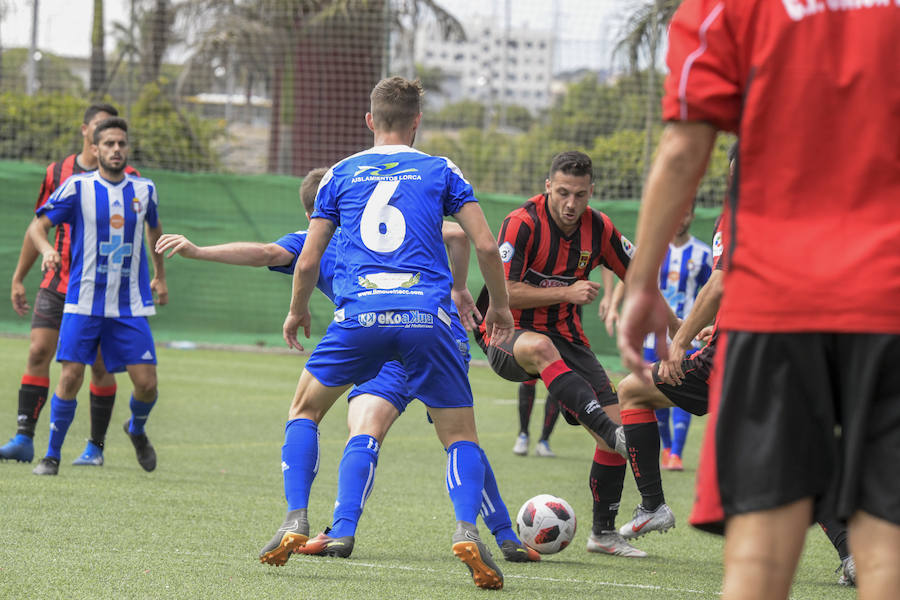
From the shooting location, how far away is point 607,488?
569cm

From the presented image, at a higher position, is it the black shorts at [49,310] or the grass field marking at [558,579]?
the black shorts at [49,310]

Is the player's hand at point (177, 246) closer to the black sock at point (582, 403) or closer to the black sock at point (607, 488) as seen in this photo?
the black sock at point (582, 403)

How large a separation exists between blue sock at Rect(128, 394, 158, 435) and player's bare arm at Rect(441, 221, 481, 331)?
8.74 ft

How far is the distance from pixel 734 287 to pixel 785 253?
0.39ft

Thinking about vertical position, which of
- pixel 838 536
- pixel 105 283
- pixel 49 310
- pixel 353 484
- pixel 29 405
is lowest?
pixel 29 405

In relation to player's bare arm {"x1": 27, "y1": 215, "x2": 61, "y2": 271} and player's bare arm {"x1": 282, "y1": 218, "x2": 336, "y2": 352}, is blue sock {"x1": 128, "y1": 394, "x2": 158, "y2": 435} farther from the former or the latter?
player's bare arm {"x1": 282, "y1": 218, "x2": 336, "y2": 352}

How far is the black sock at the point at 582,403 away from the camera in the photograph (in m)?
5.61

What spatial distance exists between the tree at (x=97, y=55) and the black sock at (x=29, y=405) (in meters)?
11.0

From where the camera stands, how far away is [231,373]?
46.0 ft

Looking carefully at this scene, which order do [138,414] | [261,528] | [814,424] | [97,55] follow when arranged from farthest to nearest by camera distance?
[97,55], [138,414], [261,528], [814,424]

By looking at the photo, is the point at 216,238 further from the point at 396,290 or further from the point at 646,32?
the point at 396,290

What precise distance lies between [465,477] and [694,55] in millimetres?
2745

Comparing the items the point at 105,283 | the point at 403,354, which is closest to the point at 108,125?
the point at 105,283

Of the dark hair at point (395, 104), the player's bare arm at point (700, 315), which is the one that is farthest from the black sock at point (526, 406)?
the player's bare arm at point (700, 315)
